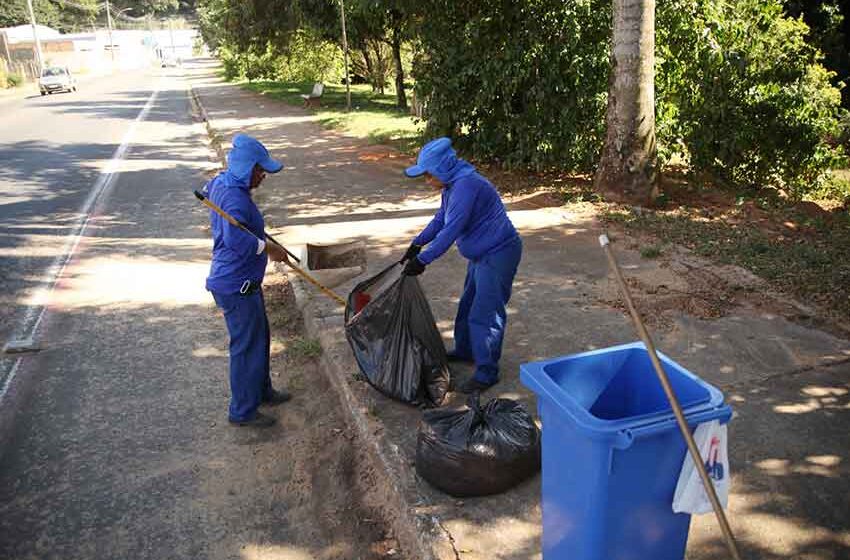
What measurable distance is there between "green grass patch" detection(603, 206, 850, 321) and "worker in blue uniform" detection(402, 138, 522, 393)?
2928 millimetres

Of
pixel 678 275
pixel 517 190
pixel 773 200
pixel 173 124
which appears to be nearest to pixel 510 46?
pixel 517 190

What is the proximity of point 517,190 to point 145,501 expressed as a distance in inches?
299

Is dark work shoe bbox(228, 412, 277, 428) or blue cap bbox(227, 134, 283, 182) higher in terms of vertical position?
blue cap bbox(227, 134, 283, 182)

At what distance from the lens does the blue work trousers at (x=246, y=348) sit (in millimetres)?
4074

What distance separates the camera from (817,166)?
911 centimetres

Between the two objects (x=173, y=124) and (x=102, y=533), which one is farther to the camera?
(x=173, y=124)

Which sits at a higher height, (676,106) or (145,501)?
(676,106)

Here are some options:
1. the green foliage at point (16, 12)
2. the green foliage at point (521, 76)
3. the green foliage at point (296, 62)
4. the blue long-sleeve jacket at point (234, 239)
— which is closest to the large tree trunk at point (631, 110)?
the green foliage at point (521, 76)

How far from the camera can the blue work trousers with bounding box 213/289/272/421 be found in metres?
4.07

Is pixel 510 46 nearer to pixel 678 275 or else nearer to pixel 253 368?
pixel 678 275

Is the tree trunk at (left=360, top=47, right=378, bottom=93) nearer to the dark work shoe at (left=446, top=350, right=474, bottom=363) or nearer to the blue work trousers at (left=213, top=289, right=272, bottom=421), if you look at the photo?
the dark work shoe at (left=446, top=350, right=474, bottom=363)

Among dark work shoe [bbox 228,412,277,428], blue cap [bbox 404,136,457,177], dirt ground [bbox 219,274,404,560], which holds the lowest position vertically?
dirt ground [bbox 219,274,404,560]

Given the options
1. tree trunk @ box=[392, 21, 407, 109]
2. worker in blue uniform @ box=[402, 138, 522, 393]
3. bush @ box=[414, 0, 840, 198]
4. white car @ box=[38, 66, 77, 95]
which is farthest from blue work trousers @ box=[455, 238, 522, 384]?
white car @ box=[38, 66, 77, 95]

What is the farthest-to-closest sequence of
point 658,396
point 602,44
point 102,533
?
point 602,44, point 102,533, point 658,396
